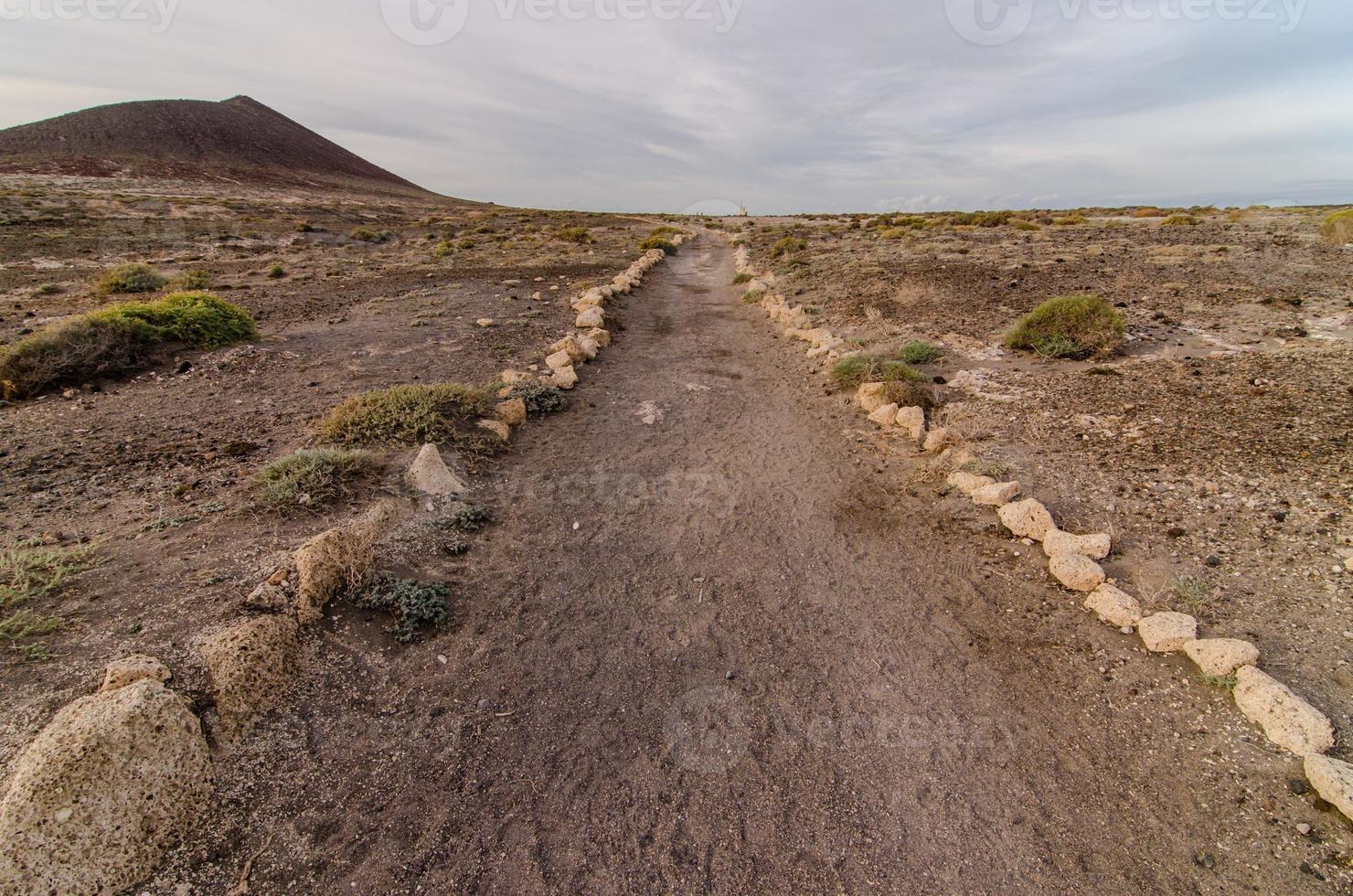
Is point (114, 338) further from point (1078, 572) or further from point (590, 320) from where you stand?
point (1078, 572)

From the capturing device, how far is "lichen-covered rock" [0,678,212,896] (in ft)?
7.11

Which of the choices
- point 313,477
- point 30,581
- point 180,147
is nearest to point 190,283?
point 313,477

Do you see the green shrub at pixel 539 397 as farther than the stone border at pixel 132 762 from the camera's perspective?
Yes

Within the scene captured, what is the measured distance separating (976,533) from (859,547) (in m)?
1.15

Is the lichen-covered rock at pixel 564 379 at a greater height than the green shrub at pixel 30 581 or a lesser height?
greater

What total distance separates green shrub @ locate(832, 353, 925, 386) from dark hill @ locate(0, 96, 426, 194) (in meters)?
63.5

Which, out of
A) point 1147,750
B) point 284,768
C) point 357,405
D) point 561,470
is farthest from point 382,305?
point 1147,750

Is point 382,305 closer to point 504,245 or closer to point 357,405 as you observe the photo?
point 357,405

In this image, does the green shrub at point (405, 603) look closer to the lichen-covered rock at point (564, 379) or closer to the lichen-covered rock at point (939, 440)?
the lichen-covered rock at point (564, 379)

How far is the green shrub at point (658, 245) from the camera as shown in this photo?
27311 millimetres

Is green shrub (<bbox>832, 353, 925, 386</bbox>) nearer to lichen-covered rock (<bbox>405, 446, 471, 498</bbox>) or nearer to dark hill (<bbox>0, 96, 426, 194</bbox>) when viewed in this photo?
lichen-covered rock (<bbox>405, 446, 471, 498</bbox>)

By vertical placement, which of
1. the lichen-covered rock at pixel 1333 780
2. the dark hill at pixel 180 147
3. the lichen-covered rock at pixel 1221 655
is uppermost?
the dark hill at pixel 180 147

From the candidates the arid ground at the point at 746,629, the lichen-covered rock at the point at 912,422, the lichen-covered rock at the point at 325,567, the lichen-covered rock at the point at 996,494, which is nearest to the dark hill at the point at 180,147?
the arid ground at the point at 746,629

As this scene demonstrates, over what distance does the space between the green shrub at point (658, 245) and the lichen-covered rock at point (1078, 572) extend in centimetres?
2455
